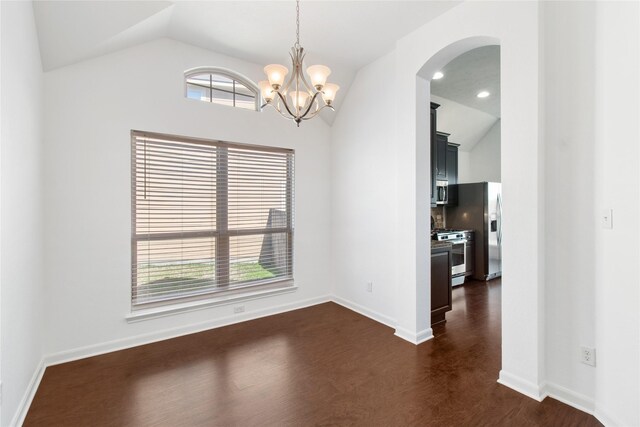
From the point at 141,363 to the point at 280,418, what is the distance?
1519mm

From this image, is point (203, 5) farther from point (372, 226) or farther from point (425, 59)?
point (372, 226)

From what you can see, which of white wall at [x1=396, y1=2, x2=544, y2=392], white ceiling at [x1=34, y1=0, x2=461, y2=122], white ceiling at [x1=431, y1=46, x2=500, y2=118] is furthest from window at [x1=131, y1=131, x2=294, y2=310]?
white ceiling at [x1=431, y1=46, x2=500, y2=118]

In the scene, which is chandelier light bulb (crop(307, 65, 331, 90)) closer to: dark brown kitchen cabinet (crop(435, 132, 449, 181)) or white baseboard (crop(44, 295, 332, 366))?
white baseboard (crop(44, 295, 332, 366))

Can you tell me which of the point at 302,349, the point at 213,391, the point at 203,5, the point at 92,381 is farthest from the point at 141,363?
the point at 203,5

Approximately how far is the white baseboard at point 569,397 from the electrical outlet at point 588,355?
0.77 feet

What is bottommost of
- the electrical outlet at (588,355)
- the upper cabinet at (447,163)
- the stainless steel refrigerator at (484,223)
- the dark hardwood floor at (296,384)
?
the dark hardwood floor at (296,384)

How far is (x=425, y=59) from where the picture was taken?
2.91m

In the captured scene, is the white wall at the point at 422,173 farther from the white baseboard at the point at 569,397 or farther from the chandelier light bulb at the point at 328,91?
the chandelier light bulb at the point at 328,91

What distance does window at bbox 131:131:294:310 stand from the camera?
3143 millimetres

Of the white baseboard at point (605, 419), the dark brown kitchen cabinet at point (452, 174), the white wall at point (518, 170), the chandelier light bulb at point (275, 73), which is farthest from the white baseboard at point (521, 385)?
the dark brown kitchen cabinet at point (452, 174)

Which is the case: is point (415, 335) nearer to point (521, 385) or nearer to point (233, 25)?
point (521, 385)

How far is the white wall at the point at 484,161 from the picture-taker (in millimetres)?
6605

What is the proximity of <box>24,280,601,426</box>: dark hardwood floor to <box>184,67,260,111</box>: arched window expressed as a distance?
8.85ft

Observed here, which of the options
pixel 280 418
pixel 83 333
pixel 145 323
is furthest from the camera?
pixel 145 323
